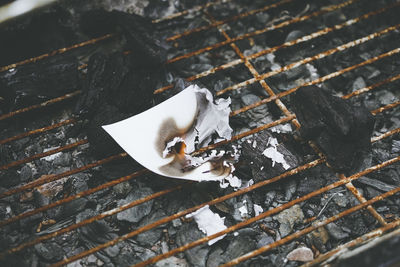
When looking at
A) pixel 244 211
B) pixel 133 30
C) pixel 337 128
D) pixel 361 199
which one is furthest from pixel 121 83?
pixel 361 199

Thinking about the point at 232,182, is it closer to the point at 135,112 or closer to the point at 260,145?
the point at 260,145

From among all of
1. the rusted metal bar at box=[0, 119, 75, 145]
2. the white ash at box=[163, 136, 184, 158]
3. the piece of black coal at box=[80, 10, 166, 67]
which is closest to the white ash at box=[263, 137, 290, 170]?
the white ash at box=[163, 136, 184, 158]

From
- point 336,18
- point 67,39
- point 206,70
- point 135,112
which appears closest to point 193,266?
point 135,112

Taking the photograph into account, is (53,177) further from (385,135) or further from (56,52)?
(385,135)

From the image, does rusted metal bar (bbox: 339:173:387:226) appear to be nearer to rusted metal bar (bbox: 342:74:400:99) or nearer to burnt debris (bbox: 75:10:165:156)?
rusted metal bar (bbox: 342:74:400:99)

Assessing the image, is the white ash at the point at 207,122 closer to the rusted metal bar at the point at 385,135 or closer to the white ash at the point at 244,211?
the white ash at the point at 244,211
